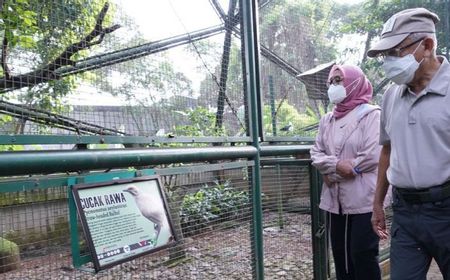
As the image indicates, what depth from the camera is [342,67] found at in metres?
2.77

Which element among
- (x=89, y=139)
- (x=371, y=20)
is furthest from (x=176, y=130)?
(x=371, y=20)

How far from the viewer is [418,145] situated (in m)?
2.02

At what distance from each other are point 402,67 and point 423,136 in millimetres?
348

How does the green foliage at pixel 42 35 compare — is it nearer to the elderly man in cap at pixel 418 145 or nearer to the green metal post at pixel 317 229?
the elderly man in cap at pixel 418 145

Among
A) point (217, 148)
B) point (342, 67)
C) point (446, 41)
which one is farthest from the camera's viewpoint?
point (446, 41)

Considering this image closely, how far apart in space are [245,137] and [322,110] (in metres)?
1.13

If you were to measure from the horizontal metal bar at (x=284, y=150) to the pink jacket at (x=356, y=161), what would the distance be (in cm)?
21

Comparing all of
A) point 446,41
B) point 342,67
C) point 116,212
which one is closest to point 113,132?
point 116,212

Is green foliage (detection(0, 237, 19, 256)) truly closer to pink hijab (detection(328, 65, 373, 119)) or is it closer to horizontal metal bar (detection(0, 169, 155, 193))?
horizontal metal bar (detection(0, 169, 155, 193))

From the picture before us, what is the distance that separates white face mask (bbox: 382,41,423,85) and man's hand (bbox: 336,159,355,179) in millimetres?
654

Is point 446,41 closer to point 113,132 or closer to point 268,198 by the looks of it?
point 268,198

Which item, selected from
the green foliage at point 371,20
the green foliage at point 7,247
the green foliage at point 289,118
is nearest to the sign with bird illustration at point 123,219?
the green foliage at point 7,247

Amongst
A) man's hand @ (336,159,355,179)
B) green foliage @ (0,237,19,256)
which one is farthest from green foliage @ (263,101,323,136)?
green foliage @ (0,237,19,256)

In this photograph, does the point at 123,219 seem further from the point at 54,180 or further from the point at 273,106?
the point at 273,106
